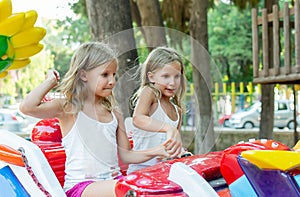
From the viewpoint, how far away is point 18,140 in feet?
6.60

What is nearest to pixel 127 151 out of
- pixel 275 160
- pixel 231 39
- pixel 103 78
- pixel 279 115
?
pixel 103 78

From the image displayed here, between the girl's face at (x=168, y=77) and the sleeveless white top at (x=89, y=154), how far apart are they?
29 cm

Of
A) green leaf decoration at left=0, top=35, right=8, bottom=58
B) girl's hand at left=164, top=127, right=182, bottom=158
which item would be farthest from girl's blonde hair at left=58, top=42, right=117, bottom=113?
green leaf decoration at left=0, top=35, right=8, bottom=58

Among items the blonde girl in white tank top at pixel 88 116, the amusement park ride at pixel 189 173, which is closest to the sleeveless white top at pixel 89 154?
the blonde girl in white tank top at pixel 88 116

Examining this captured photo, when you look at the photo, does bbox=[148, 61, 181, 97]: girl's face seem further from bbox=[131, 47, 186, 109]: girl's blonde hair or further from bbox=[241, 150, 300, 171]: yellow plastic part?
bbox=[241, 150, 300, 171]: yellow plastic part

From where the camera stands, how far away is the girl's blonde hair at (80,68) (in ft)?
6.15

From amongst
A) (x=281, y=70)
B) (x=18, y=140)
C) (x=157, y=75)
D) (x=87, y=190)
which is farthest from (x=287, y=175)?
(x=281, y=70)

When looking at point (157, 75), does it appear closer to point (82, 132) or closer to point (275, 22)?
point (82, 132)

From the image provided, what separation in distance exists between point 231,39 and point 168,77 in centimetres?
1687

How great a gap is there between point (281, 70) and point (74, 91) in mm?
3280

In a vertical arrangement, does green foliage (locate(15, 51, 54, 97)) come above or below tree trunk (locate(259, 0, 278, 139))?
above

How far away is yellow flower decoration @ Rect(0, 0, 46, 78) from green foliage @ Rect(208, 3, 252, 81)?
14677 millimetres

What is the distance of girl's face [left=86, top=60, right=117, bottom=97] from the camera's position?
6.17ft

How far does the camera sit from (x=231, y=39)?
1830 centimetres
